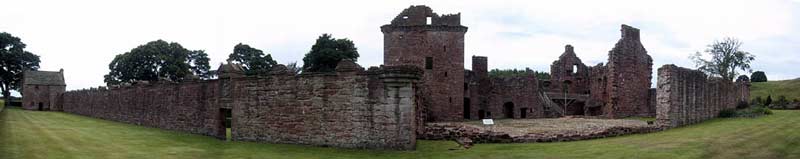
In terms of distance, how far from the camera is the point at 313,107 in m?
21.9

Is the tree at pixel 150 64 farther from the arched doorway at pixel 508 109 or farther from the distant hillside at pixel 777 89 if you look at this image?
the distant hillside at pixel 777 89

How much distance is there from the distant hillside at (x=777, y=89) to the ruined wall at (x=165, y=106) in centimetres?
4704

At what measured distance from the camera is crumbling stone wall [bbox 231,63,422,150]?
1975 cm

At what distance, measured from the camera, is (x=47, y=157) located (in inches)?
655

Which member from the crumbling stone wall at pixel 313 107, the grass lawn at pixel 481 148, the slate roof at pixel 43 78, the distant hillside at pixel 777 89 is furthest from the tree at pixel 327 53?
the grass lawn at pixel 481 148

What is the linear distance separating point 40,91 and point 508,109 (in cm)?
5524

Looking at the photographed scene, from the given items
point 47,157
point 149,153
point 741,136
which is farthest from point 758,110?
point 47,157

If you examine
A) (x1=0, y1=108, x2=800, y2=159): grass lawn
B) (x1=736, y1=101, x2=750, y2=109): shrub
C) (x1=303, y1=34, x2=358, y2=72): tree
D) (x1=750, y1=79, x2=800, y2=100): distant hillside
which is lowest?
(x1=0, y1=108, x2=800, y2=159): grass lawn

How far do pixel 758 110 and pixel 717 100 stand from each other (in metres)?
1.79

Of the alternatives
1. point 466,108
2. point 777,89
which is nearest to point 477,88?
point 466,108

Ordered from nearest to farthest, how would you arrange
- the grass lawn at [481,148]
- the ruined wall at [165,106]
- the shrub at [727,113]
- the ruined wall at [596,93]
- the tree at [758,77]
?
the grass lawn at [481,148]
the ruined wall at [165,106]
the shrub at [727,113]
the ruined wall at [596,93]
the tree at [758,77]

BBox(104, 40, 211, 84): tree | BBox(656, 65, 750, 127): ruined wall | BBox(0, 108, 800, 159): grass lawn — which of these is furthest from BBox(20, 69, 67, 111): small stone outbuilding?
BBox(656, 65, 750, 127): ruined wall

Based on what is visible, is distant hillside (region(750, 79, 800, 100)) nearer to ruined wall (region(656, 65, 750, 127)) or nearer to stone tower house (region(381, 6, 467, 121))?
ruined wall (region(656, 65, 750, 127))

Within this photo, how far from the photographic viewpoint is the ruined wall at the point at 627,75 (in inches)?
1468
